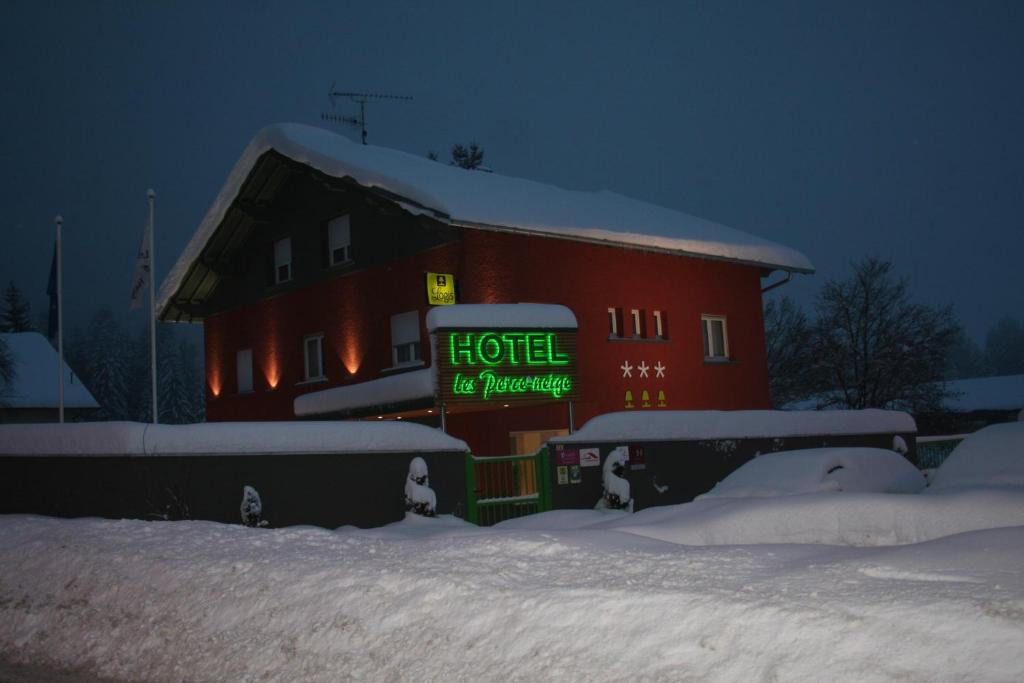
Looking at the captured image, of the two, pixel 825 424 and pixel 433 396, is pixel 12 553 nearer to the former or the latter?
pixel 433 396

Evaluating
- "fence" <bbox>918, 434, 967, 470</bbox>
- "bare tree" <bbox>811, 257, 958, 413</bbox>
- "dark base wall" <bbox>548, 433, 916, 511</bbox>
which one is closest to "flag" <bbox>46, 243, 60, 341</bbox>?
"dark base wall" <bbox>548, 433, 916, 511</bbox>

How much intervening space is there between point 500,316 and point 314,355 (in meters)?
8.73

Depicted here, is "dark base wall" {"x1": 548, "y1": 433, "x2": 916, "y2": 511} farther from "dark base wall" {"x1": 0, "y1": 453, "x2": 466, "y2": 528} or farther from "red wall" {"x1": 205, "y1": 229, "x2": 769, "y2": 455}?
"red wall" {"x1": 205, "y1": 229, "x2": 769, "y2": 455}

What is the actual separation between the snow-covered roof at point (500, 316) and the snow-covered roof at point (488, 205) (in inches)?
79.1

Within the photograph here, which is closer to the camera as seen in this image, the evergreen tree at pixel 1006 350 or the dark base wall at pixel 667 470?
the dark base wall at pixel 667 470

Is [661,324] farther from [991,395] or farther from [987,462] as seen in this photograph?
[991,395]

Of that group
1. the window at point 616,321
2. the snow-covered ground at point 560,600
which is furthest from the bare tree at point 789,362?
the snow-covered ground at point 560,600

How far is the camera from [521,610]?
6.52 meters

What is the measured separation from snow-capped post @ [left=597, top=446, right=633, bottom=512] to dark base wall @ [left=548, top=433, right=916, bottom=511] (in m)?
0.30

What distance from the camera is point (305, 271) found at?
26.4 m

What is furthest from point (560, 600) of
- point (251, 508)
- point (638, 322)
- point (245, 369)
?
point (245, 369)

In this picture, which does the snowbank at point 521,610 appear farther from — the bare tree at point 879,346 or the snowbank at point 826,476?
the bare tree at point 879,346

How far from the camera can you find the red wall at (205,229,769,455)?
2189cm

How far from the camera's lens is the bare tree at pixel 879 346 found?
39188 mm
